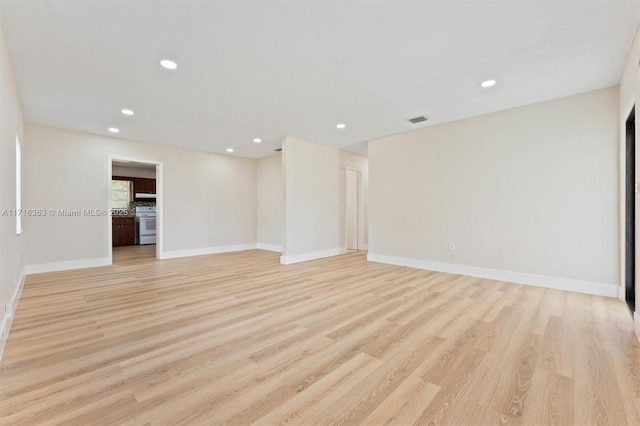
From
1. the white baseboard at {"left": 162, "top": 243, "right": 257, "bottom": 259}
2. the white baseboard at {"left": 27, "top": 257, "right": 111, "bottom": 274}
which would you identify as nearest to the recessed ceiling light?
the white baseboard at {"left": 27, "top": 257, "right": 111, "bottom": 274}

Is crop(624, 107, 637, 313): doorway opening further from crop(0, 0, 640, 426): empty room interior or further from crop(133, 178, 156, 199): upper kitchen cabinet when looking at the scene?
crop(133, 178, 156, 199): upper kitchen cabinet

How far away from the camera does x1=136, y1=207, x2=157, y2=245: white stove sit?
833cm

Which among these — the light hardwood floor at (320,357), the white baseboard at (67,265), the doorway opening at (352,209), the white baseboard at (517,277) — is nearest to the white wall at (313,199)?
the doorway opening at (352,209)

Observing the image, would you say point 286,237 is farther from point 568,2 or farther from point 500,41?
point 568,2

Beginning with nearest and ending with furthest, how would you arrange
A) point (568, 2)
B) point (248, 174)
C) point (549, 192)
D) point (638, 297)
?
point (568, 2), point (638, 297), point (549, 192), point (248, 174)

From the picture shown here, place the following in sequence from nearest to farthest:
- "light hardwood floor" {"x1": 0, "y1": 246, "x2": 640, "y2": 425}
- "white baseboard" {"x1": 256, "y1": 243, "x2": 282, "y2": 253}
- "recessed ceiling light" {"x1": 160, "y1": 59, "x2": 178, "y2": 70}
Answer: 1. "light hardwood floor" {"x1": 0, "y1": 246, "x2": 640, "y2": 425}
2. "recessed ceiling light" {"x1": 160, "y1": 59, "x2": 178, "y2": 70}
3. "white baseboard" {"x1": 256, "y1": 243, "x2": 282, "y2": 253}

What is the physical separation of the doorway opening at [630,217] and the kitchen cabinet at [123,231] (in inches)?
409

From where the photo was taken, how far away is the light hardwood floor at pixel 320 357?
1.42 meters

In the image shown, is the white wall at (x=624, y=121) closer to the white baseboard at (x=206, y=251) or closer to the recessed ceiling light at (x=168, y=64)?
the recessed ceiling light at (x=168, y=64)

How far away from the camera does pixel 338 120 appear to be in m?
4.47

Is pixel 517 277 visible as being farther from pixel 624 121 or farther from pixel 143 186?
pixel 143 186

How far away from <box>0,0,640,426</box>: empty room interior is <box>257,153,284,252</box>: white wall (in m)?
1.24

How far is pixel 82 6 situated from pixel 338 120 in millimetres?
3206

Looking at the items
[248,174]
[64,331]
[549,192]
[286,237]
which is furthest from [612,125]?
[248,174]
